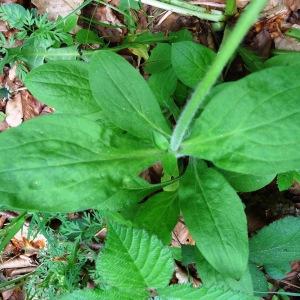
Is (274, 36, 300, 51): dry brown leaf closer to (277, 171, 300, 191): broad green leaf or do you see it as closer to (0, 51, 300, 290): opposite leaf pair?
(277, 171, 300, 191): broad green leaf

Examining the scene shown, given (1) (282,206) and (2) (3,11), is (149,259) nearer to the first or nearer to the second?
(1) (282,206)

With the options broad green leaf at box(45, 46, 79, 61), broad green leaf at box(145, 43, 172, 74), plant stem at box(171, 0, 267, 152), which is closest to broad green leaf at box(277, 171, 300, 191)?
plant stem at box(171, 0, 267, 152)

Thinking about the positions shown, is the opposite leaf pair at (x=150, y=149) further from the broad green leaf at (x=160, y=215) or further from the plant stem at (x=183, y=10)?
the plant stem at (x=183, y=10)

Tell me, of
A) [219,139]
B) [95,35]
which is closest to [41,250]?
[95,35]

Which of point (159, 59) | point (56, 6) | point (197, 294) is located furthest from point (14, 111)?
point (197, 294)

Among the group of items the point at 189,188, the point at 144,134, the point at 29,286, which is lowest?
the point at 29,286

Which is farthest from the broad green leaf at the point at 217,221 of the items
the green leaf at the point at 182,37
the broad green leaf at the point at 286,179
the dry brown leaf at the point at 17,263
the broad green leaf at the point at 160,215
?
the dry brown leaf at the point at 17,263

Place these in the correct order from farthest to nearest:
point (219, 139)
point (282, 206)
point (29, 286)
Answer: point (29, 286) → point (282, 206) → point (219, 139)

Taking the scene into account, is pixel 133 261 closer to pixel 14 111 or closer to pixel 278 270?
pixel 278 270
